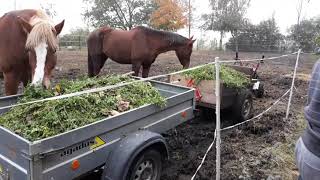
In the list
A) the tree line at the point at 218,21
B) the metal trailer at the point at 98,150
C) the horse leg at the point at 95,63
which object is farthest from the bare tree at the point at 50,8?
the metal trailer at the point at 98,150

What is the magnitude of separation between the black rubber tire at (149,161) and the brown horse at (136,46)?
4.51 meters

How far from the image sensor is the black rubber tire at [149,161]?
2.51 m

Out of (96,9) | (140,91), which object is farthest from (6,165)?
(96,9)

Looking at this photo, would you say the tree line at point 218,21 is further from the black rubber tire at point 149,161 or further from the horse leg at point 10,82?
the black rubber tire at point 149,161

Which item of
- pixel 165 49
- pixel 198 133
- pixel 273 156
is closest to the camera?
pixel 273 156

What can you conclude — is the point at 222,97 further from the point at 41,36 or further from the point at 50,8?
the point at 50,8

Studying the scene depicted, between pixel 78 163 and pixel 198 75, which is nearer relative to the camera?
pixel 78 163

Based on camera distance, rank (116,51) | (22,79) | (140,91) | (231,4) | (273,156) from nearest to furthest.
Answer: (140,91), (273,156), (22,79), (116,51), (231,4)

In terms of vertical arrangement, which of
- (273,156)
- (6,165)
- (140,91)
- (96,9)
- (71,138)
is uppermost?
(96,9)

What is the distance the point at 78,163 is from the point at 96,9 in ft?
97.6

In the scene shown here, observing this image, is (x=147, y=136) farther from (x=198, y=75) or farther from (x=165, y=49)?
(x=165, y=49)

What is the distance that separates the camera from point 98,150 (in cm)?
239

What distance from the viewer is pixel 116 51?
773 cm

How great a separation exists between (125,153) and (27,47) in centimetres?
175
